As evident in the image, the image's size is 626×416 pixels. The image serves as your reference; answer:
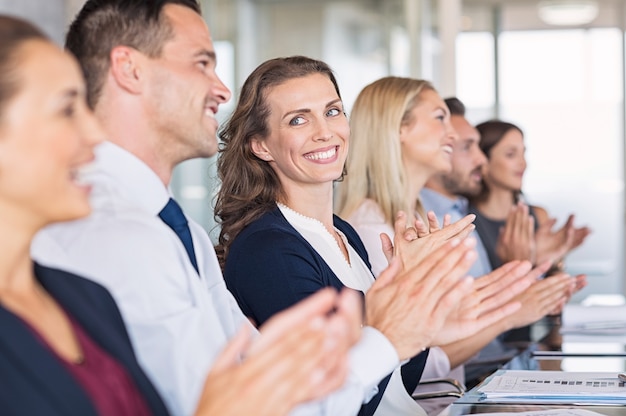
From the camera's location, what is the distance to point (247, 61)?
6320 millimetres

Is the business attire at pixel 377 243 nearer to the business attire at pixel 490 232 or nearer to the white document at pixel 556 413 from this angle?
the white document at pixel 556 413

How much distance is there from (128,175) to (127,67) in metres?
0.21

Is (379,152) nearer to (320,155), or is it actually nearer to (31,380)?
(320,155)

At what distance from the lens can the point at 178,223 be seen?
207 centimetres

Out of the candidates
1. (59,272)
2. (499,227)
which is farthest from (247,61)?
(59,272)

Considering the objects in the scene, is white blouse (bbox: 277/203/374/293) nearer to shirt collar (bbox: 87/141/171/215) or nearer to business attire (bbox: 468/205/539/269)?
shirt collar (bbox: 87/141/171/215)

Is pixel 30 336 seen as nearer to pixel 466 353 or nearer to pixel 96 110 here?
pixel 96 110

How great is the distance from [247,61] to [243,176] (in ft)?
10.9

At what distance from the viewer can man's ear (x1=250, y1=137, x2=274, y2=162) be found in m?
3.15

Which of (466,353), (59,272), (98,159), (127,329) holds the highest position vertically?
(98,159)

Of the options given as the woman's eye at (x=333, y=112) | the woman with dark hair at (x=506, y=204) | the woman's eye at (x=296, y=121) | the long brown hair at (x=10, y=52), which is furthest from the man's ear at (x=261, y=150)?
the woman with dark hair at (x=506, y=204)

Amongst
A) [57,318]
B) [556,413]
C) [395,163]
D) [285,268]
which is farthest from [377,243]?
[57,318]

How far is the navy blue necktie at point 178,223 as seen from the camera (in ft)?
6.72

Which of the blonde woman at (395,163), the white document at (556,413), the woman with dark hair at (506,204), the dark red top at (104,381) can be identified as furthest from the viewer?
the woman with dark hair at (506,204)
